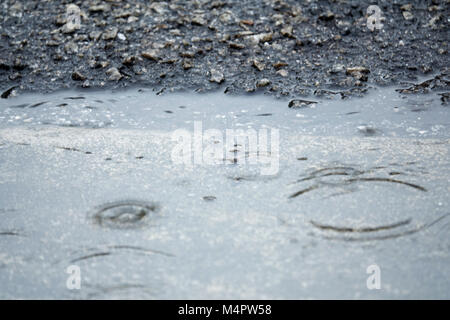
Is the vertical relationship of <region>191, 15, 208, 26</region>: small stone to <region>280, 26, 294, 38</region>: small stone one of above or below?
above

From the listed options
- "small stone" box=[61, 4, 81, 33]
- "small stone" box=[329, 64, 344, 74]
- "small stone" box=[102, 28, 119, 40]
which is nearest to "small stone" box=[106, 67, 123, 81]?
"small stone" box=[102, 28, 119, 40]

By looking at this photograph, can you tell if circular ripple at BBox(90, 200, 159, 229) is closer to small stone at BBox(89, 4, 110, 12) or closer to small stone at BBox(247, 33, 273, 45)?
small stone at BBox(247, 33, 273, 45)

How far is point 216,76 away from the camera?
2.50 meters

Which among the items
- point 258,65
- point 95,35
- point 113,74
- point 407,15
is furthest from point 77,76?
point 407,15

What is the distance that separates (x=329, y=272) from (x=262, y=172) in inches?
21.0

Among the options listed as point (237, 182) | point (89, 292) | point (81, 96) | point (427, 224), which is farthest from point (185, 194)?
point (81, 96)

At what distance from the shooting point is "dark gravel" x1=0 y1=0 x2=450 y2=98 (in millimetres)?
2500

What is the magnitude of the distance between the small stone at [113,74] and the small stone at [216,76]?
410mm

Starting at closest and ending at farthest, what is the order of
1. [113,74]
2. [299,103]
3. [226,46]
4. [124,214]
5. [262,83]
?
1. [124,214]
2. [299,103]
3. [262,83]
4. [113,74]
5. [226,46]

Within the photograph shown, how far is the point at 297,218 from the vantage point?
5.09ft

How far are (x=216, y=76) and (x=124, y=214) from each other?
1.07 meters

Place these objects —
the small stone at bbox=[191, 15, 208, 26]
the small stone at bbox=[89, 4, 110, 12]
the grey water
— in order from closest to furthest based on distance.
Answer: the grey water < the small stone at bbox=[191, 15, 208, 26] < the small stone at bbox=[89, 4, 110, 12]

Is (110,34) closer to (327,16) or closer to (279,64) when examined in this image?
(279,64)
